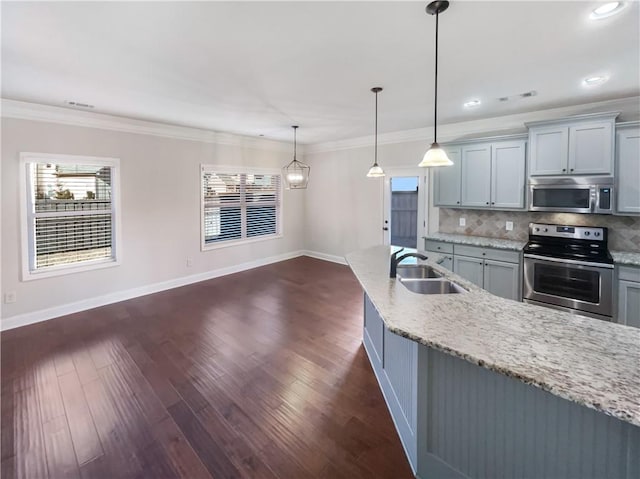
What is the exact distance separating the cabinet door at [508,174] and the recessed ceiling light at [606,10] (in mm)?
2226

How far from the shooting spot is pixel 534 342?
1.36 metres

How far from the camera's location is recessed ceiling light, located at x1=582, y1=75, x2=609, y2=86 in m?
3.04

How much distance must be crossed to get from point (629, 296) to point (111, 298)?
21.5ft

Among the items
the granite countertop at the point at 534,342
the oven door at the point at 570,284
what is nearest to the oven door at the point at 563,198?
the oven door at the point at 570,284

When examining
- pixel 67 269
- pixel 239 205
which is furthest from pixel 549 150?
pixel 67 269

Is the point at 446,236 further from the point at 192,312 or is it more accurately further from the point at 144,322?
the point at 144,322

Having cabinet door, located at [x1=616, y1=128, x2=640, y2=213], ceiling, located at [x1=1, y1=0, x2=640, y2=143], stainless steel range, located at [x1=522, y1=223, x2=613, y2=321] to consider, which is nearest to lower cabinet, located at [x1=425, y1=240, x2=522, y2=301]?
stainless steel range, located at [x1=522, y1=223, x2=613, y2=321]

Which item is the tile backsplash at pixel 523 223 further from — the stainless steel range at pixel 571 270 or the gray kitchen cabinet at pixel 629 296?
the gray kitchen cabinet at pixel 629 296

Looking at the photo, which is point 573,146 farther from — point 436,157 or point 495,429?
point 495,429

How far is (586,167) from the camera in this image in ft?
11.8

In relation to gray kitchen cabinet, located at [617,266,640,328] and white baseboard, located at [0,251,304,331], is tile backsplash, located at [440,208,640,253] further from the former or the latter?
white baseboard, located at [0,251,304,331]

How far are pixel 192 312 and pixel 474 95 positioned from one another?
4.53 m

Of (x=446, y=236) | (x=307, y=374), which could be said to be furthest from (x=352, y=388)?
(x=446, y=236)

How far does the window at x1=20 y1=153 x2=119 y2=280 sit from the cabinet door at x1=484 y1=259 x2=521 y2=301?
5389 millimetres
